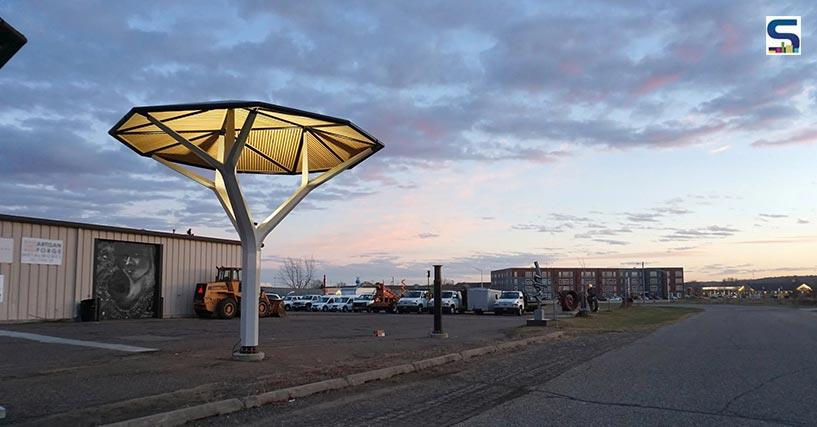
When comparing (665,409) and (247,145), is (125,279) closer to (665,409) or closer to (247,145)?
(247,145)

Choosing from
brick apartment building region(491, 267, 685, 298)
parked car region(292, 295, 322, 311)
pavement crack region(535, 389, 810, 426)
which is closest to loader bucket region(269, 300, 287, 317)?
pavement crack region(535, 389, 810, 426)

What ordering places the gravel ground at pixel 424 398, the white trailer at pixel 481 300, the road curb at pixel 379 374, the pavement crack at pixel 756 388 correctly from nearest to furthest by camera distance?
1. the gravel ground at pixel 424 398
2. the pavement crack at pixel 756 388
3. the road curb at pixel 379 374
4. the white trailer at pixel 481 300

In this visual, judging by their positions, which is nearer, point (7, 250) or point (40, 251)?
point (7, 250)

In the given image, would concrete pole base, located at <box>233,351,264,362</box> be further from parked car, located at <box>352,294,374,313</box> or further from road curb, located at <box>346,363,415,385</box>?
parked car, located at <box>352,294,374,313</box>

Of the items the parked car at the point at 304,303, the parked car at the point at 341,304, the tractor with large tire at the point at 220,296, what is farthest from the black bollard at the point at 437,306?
the parked car at the point at 304,303

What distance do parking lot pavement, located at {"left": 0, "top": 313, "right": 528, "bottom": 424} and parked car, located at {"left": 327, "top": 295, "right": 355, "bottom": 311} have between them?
35.0m

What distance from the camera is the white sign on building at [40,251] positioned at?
25.6 m

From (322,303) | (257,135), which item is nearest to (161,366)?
(257,135)

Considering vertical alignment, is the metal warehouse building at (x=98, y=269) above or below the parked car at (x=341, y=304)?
above

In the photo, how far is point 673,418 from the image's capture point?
28.5ft

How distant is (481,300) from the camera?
4609cm

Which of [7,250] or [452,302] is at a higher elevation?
[7,250]

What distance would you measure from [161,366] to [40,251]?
54.7 feet

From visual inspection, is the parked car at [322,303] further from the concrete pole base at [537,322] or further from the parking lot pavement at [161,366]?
the parking lot pavement at [161,366]
